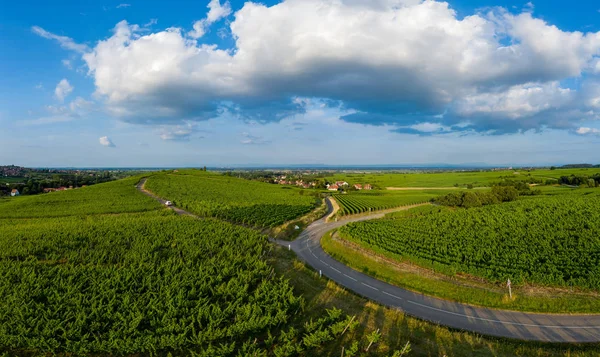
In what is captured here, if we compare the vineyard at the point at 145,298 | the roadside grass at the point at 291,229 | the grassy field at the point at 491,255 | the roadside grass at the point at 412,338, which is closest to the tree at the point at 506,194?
the grassy field at the point at 491,255

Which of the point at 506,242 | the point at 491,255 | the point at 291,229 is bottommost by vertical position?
the point at 291,229

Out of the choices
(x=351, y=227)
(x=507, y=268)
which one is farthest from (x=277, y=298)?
(x=351, y=227)

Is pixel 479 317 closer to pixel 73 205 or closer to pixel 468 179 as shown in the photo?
pixel 73 205

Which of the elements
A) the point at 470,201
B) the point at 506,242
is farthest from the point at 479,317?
the point at 470,201

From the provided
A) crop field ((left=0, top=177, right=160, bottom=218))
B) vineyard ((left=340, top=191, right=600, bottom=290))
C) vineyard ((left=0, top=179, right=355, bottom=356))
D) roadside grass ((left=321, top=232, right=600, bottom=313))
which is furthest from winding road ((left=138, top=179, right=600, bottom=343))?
crop field ((left=0, top=177, right=160, bottom=218))

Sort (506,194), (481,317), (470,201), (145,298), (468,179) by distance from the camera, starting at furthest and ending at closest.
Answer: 1. (468,179)
2. (506,194)
3. (470,201)
4. (481,317)
5. (145,298)

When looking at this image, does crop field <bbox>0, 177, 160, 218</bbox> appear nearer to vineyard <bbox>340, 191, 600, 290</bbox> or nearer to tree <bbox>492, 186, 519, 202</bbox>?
vineyard <bbox>340, 191, 600, 290</bbox>
